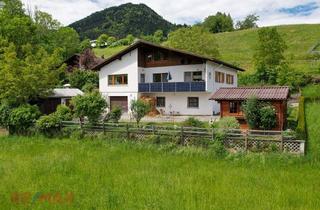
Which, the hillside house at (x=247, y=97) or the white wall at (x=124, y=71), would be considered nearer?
the hillside house at (x=247, y=97)

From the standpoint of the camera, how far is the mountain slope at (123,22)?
404ft

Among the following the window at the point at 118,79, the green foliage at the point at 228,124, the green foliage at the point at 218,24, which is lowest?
the green foliage at the point at 228,124

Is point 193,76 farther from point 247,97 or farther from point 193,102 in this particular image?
point 247,97

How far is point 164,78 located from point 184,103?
3.47 metres

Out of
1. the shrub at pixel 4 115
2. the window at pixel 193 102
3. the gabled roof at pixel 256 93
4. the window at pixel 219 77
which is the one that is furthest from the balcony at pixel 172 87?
the shrub at pixel 4 115

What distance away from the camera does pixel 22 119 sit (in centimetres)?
2147

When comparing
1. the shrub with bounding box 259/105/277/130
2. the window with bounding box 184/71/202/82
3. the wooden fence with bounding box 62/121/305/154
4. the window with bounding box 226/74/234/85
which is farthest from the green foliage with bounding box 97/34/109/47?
the shrub with bounding box 259/105/277/130

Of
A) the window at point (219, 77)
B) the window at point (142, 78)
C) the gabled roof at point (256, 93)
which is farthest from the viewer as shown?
the window at point (142, 78)

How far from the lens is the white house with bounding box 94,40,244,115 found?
30.3 metres

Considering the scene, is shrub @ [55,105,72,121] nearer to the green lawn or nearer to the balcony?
the green lawn

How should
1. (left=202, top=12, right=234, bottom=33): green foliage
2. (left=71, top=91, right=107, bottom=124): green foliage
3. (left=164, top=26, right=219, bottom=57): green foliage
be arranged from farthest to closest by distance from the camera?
(left=202, top=12, right=234, bottom=33): green foliage → (left=164, top=26, right=219, bottom=57): green foliage → (left=71, top=91, right=107, bottom=124): green foliage

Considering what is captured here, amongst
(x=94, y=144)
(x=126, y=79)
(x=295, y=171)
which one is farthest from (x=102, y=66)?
(x=295, y=171)

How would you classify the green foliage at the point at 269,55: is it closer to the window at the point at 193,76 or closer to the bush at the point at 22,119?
the window at the point at 193,76

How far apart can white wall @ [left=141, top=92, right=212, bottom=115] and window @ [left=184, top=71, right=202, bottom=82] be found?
139 cm
